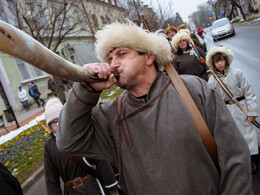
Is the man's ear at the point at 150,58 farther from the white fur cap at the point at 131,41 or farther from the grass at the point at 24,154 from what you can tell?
the grass at the point at 24,154

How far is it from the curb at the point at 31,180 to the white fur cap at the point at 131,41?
426 cm

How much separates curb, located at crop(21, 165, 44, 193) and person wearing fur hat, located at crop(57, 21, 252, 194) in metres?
Result: 3.98

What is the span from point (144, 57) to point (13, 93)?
15192 mm

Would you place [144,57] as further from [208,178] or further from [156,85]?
[208,178]

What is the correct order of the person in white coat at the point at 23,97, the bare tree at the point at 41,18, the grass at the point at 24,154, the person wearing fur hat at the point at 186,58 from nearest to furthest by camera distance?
the person wearing fur hat at the point at 186,58
the grass at the point at 24,154
the bare tree at the point at 41,18
the person in white coat at the point at 23,97

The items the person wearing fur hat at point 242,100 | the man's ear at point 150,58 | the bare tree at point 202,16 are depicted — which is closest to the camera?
the man's ear at point 150,58

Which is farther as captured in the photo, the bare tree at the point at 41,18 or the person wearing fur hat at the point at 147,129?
the bare tree at the point at 41,18

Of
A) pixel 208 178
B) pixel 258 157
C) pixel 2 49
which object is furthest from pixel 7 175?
pixel 258 157

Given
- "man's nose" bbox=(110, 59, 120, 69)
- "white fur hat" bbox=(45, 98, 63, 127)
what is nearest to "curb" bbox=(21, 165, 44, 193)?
"white fur hat" bbox=(45, 98, 63, 127)

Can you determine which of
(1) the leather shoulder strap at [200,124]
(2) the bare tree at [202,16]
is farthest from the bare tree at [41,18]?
(2) the bare tree at [202,16]

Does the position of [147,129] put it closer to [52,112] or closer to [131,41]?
[131,41]

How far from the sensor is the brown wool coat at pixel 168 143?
1.30m

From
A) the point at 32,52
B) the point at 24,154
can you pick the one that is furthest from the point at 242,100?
the point at 24,154

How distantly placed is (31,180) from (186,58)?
4487 mm
